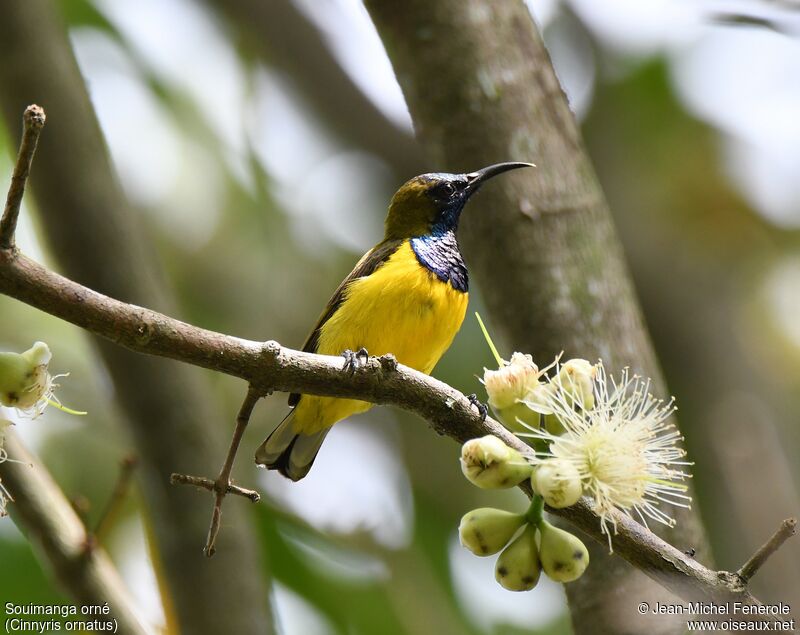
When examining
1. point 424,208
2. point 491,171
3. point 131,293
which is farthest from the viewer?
point 424,208

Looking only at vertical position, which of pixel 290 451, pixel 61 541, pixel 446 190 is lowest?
pixel 290 451

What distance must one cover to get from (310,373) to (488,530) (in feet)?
1.60

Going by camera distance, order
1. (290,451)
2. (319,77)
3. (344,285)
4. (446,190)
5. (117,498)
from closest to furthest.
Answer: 1. (117,498)
2. (290,451)
3. (344,285)
4. (446,190)
5. (319,77)

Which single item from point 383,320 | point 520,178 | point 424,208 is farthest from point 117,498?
point 424,208

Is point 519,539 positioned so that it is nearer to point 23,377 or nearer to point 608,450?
point 608,450

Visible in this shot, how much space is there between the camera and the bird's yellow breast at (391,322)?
3.95 meters

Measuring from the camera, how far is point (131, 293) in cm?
369

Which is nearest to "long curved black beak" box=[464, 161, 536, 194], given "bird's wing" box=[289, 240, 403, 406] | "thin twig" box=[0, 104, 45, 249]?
"bird's wing" box=[289, 240, 403, 406]

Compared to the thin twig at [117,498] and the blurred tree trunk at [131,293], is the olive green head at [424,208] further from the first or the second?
the thin twig at [117,498]

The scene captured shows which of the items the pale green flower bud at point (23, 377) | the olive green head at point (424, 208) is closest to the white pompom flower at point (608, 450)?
the pale green flower bud at point (23, 377)

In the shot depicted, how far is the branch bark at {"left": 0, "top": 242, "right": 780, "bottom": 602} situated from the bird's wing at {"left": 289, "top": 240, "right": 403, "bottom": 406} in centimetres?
190

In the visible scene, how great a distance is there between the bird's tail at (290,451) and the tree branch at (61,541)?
4.18ft

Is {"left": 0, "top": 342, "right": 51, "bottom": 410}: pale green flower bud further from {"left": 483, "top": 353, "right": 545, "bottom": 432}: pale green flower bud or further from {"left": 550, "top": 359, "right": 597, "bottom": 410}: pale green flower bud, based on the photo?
{"left": 550, "top": 359, "right": 597, "bottom": 410}: pale green flower bud

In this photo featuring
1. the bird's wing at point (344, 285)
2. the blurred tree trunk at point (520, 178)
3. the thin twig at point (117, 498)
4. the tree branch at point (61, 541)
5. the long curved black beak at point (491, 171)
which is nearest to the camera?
the tree branch at point (61, 541)
